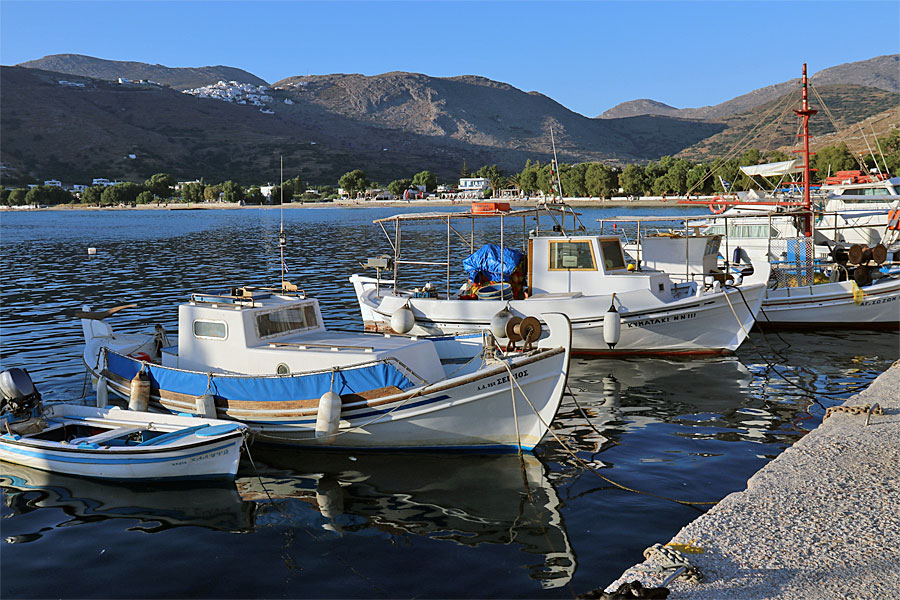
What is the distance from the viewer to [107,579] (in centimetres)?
896

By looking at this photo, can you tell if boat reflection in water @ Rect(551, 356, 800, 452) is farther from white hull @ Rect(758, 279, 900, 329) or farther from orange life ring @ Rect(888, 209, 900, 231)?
orange life ring @ Rect(888, 209, 900, 231)

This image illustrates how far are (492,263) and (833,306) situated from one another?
36.5 ft

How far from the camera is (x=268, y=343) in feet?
44.8

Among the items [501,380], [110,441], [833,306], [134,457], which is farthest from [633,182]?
[134,457]

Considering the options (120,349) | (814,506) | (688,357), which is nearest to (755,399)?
(688,357)

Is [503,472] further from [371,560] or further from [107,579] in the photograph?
[107,579]

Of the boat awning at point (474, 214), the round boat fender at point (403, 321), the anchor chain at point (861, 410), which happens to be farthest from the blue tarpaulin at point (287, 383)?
the anchor chain at point (861, 410)

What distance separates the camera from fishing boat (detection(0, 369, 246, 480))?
448 inches

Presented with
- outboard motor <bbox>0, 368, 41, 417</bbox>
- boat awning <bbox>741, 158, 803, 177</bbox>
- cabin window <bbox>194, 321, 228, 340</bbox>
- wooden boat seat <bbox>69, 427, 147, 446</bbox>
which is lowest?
wooden boat seat <bbox>69, 427, 147, 446</bbox>

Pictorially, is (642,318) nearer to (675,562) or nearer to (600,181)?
(675,562)

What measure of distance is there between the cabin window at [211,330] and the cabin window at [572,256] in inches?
386

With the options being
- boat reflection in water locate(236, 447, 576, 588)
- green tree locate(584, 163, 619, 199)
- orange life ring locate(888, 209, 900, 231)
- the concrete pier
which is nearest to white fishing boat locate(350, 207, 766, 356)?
boat reflection in water locate(236, 447, 576, 588)

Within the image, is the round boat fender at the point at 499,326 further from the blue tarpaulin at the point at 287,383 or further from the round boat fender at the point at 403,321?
the round boat fender at the point at 403,321

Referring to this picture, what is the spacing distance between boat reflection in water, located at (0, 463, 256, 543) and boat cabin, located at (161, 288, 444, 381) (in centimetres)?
251
